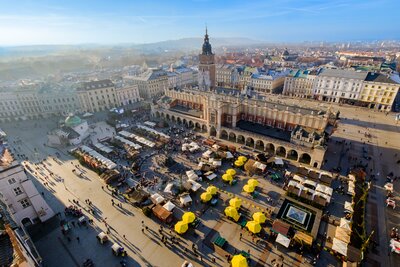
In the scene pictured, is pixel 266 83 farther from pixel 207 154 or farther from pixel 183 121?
pixel 207 154

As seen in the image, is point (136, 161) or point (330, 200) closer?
point (330, 200)

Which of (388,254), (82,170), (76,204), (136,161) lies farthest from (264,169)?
(82,170)

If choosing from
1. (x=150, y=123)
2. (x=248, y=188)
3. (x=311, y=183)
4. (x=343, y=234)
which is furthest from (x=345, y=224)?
(x=150, y=123)

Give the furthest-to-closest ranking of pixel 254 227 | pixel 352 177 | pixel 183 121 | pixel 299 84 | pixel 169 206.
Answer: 1. pixel 299 84
2. pixel 183 121
3. pixel 352 177
4. pixel 169 206
5. pixel 254 227

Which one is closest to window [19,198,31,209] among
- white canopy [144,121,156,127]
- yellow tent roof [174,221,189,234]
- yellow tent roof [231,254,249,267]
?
yellow tent roof [174,221,189,234]

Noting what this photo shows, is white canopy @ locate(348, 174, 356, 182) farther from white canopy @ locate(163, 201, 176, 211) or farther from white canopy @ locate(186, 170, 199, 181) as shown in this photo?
white canopy @ locate(163, 201, 176, 211)

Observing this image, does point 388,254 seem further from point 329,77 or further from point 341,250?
point 329,77
